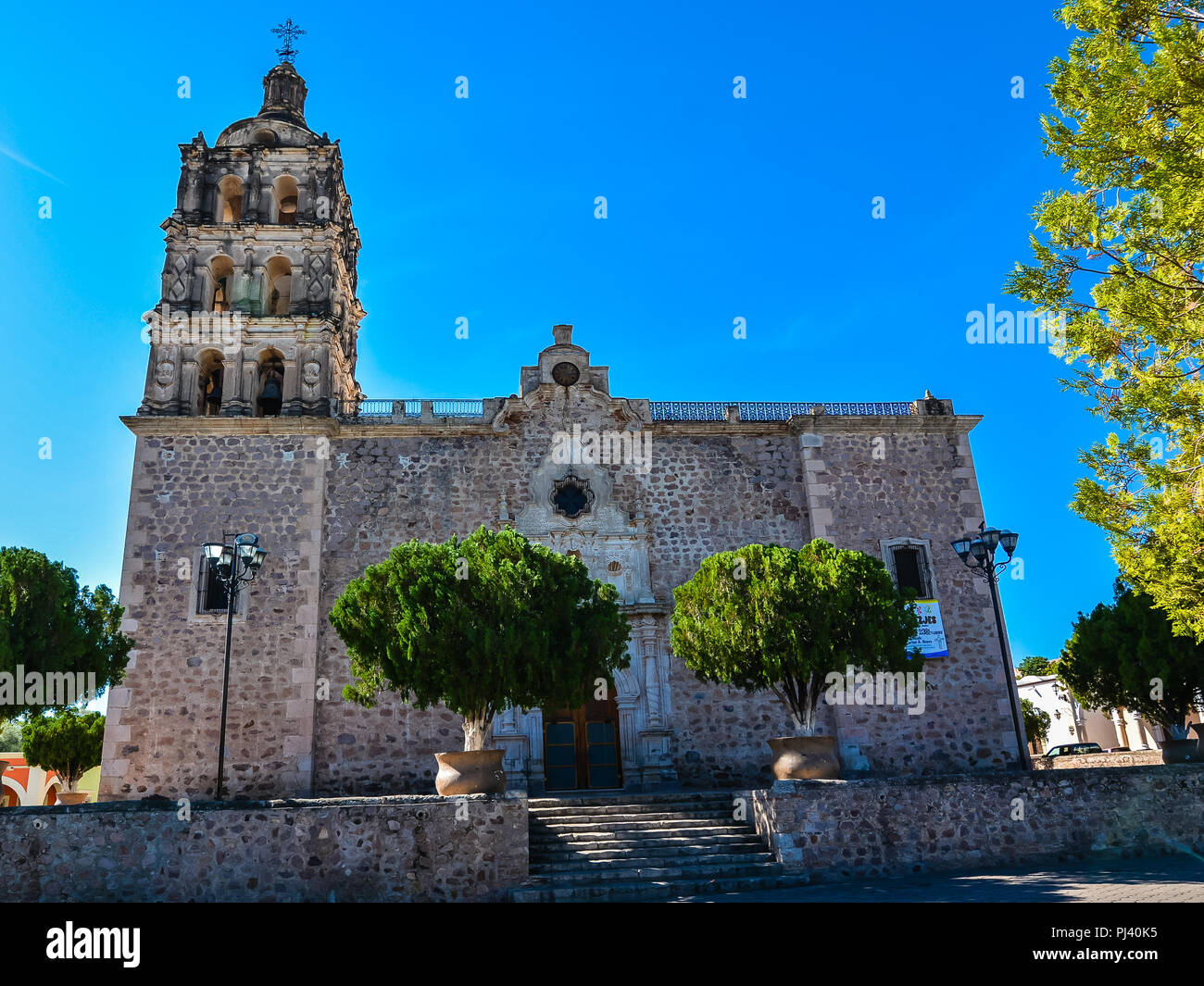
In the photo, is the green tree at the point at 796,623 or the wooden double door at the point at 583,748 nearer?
the green tree at the point at 796,623

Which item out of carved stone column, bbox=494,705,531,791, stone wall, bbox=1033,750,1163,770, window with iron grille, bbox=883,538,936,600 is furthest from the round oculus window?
stone wall, bbox=1033,750,1163,770

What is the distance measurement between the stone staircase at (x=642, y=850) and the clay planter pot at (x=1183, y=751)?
8092 mm

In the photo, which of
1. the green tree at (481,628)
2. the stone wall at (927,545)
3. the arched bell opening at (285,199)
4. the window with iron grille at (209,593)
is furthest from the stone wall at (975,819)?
the arched bell opening at (285,199)

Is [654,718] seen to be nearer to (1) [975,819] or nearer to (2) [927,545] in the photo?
(1) [975,819]

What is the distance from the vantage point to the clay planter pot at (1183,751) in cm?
1474

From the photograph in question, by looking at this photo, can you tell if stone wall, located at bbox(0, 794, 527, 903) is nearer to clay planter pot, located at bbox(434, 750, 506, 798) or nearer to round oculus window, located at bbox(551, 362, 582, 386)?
clay planter pot, located at bbox(434, 750, 506, 798)

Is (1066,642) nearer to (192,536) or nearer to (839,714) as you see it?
(839,714)

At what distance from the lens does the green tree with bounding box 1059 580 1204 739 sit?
1488cm

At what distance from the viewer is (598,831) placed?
11914 millimetres

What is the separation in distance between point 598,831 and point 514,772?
12.6 ft

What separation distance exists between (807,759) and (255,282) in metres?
14.6


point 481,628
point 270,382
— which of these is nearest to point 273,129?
point 270,382

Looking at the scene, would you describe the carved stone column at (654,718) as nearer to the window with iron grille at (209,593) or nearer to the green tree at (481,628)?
the green tree at (481,628)

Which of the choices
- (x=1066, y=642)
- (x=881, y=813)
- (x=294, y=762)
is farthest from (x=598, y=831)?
(x=1066, y=642)
